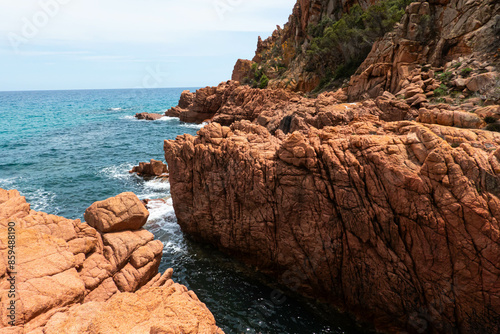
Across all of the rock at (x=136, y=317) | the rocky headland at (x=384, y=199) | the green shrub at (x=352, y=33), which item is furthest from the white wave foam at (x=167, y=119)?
the rock at (x=136, y=317)

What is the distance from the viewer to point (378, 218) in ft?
45.6

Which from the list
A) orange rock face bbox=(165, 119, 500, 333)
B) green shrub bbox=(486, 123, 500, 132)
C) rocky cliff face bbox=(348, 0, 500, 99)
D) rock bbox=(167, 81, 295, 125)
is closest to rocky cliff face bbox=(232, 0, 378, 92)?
rock bbox=(167, 81, 295, 125)

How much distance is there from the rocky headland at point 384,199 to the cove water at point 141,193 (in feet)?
4.45

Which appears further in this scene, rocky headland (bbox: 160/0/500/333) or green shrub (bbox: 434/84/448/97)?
green shrub (bbox: 434/84/448/97)

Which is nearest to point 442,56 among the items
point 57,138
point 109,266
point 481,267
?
point 481,267

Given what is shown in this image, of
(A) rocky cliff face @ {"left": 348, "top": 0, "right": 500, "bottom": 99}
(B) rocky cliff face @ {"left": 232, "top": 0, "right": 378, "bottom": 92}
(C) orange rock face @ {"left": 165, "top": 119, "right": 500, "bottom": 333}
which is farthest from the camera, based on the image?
(B) rocky cliff face @ {"left": 232, "top": 0, "right": 378, "bottom": 92}

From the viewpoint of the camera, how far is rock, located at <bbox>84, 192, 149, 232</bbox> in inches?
509

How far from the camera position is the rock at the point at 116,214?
1293cm

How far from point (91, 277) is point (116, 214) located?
9.77ft

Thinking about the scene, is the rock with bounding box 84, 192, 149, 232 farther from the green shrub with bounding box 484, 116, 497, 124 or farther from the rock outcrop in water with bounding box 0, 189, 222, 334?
the green shrub with bounding box 484, 116, 497, 124

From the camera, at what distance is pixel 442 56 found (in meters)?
28.6

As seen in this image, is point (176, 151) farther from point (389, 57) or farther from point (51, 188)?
point (389, 57)

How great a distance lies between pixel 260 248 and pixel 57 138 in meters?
62.1

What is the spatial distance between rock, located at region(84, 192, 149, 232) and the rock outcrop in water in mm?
42
